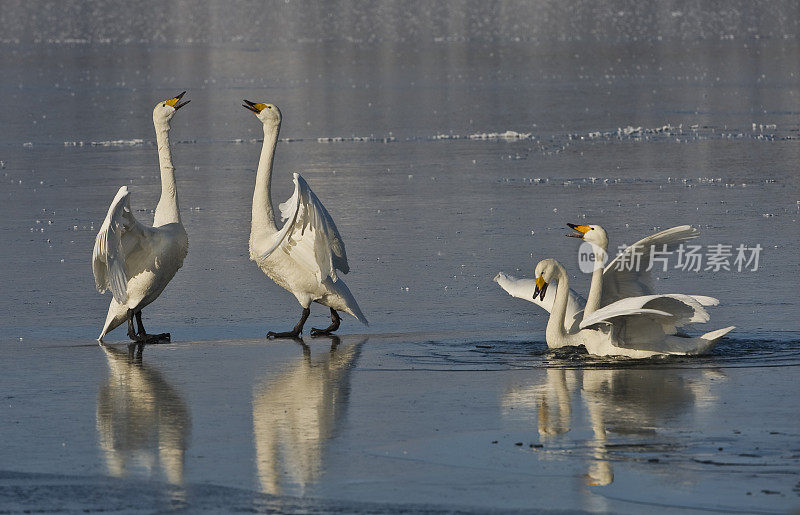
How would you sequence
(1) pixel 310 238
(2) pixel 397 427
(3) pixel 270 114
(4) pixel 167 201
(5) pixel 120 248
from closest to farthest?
1. (2) pixel 397 427
2. (5) pixel 120 248
3. (1) pixel 310 238
4. (4) pixel 167 201
5. (3) pixel 270 114

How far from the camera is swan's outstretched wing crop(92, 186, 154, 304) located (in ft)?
29.4

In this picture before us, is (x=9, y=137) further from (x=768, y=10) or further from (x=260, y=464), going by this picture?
(x=768, y=10)

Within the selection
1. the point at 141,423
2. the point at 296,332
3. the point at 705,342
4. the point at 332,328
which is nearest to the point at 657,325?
the point at 705,342

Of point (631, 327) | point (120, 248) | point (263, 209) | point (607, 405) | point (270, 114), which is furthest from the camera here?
point (270, 114)

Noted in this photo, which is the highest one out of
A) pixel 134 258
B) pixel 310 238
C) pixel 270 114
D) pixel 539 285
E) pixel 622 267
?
pixel 270 114

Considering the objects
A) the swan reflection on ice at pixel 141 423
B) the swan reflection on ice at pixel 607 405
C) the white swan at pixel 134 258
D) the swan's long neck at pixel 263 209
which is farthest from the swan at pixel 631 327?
the white swan at pixel 134 258

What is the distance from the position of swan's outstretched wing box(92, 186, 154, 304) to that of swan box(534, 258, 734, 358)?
2.66 meters

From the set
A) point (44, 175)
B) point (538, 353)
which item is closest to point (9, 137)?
point (44, 175)

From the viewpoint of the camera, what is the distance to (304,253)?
9.70 meters

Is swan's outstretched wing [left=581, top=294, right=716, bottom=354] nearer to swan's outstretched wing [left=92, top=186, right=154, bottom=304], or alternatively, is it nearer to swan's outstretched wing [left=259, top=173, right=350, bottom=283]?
swan's outstretched wing [left=259, top=173, right=350, bottom=283]

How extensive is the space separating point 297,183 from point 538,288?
1.69 meters

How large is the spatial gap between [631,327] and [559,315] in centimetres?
50

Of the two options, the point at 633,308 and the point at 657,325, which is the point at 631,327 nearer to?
the point at 657,325

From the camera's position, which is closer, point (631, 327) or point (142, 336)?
point (631, 327)
